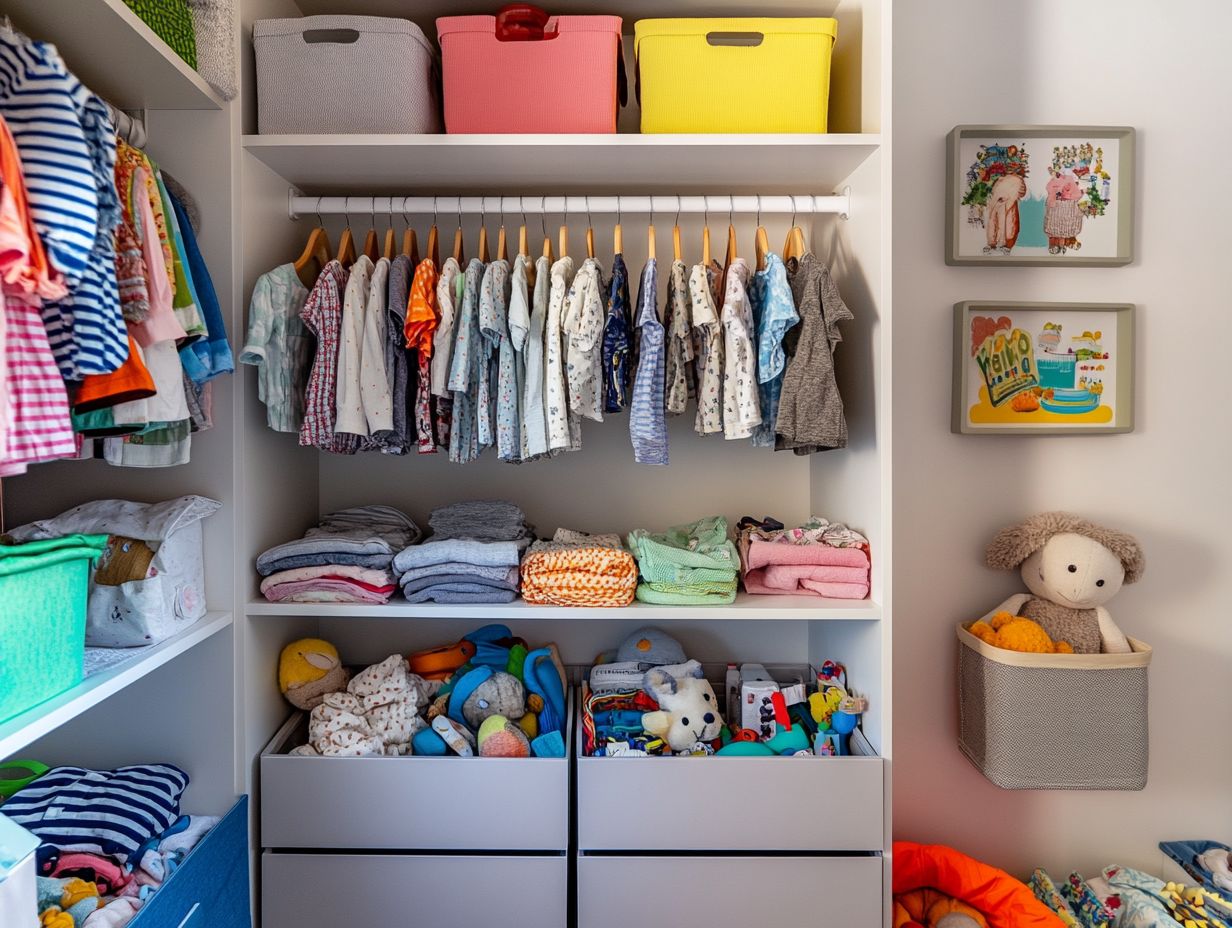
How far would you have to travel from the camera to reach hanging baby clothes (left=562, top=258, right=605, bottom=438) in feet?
5.48

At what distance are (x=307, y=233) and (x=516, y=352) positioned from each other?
0.68 metres

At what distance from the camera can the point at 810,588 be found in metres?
1.75

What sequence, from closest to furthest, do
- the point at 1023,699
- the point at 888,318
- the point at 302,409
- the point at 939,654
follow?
the point at 888,318 → the point at 302,409 → the point at 1023,699 → the point at 939,654

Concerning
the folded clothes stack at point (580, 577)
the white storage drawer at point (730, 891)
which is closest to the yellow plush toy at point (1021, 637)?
the white storage drawer at point (730, 891)

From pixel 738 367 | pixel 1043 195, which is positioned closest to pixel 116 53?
pixel 738 367

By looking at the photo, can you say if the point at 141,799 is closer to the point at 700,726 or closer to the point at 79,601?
the point at 79,601

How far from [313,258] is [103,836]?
47.6 inches

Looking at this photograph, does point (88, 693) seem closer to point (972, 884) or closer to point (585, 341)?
point (585, 341)

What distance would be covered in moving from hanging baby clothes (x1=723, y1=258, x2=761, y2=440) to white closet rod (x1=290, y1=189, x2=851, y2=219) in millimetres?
192

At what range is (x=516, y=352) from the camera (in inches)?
69.1

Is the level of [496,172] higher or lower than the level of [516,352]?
higher

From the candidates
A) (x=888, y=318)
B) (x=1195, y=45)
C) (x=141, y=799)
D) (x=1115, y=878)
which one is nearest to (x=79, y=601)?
(x=141, y=799)

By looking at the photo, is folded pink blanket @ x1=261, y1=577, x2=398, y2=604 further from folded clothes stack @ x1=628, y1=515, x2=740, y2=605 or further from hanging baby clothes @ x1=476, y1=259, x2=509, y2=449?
folded clothes stack @ x1=628, y1=515, x2=740, y2=605

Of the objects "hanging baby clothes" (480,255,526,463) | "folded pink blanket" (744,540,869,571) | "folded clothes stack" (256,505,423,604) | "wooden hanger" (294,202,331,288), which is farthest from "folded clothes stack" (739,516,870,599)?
"wooden hanger" (294,202,331,288)
